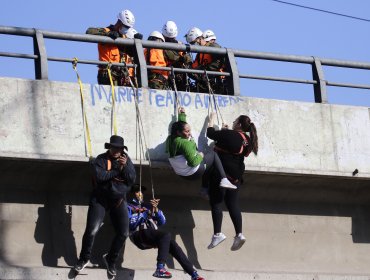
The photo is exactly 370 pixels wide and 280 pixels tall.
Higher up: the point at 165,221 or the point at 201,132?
the point at 201,132

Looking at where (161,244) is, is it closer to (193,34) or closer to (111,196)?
(111,196)

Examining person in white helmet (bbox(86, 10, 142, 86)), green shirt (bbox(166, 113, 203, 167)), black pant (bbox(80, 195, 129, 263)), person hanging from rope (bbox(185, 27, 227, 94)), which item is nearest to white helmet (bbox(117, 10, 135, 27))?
→ person in white helmet (bbox(86, 10, 142, 86))

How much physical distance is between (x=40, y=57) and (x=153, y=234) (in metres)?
2.79

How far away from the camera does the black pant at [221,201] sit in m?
15.9

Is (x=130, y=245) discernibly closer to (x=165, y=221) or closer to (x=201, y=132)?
(x=165, y=221)

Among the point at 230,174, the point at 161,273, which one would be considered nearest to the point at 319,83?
the point at 230,174

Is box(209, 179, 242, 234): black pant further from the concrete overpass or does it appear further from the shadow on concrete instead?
the shadow on concrete

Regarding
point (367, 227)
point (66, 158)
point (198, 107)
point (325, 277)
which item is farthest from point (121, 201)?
point (367, 227)

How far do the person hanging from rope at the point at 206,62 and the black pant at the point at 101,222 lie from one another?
9.11ft

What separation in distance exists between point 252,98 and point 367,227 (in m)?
3.02

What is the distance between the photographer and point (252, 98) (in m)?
16.8

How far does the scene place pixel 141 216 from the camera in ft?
50.6

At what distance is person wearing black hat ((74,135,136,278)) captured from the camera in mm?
14891

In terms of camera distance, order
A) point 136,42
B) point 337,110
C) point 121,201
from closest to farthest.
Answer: point 121,201, point 136,42, point 337,110
